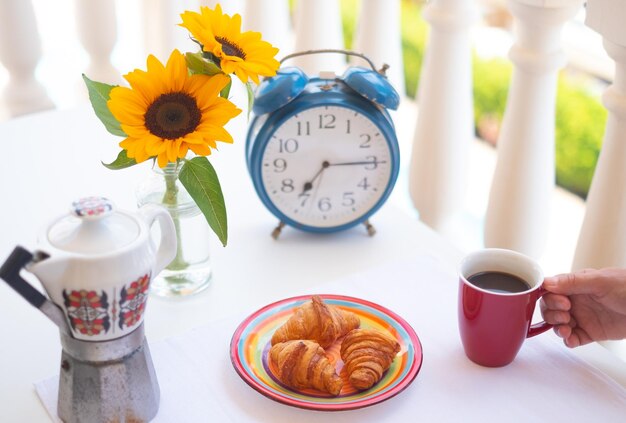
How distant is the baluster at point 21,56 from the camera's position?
1.69 m

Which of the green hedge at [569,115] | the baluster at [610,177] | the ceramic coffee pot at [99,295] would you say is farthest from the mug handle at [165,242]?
the green hedge at [569,115]

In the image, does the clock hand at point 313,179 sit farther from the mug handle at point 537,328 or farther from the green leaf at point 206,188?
the mug handle at point 537,328

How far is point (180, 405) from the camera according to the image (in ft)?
3.01

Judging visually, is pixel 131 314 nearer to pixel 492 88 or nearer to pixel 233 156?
pixel 233 156

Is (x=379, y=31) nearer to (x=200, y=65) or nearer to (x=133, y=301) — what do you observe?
(x=200, y=65)

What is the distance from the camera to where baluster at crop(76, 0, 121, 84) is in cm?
175

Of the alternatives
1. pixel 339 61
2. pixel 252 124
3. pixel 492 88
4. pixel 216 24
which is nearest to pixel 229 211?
pixel 252 124

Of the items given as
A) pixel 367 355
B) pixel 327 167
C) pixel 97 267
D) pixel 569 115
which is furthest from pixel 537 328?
pixel 569 115

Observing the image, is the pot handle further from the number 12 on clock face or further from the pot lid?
the number 12 on clock face

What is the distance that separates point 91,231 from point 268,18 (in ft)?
3.43

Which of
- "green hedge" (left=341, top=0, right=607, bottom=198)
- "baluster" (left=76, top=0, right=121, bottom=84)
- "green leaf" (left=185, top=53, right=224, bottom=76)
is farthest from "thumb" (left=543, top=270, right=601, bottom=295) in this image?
"green hedge" (left=341, top=0, right=607, bottom=198)

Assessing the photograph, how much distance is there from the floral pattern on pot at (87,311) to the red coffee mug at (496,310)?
0.37m

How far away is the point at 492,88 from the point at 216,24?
313 cm

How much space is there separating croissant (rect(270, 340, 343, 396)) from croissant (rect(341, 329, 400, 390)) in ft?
0.07
